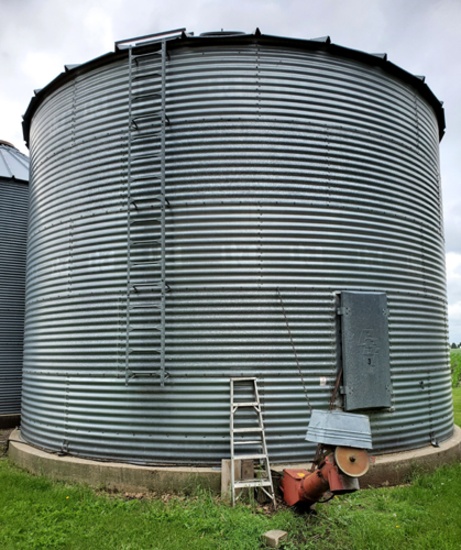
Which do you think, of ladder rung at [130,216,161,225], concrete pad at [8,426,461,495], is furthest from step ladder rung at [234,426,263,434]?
ladder rung at [130,216,161,225]

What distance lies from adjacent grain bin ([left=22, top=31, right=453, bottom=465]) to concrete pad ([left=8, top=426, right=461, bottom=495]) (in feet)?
0.69

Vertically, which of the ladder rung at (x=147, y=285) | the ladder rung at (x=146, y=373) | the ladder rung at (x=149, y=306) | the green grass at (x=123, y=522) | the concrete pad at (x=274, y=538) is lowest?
the green grass at (x=123, y=522)

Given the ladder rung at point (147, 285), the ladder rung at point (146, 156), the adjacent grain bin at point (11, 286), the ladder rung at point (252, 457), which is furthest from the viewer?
the adjacent grain bin at point (11, 286)

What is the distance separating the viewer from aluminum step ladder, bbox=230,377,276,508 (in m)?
6.16

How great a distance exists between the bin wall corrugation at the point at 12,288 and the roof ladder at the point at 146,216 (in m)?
7.26

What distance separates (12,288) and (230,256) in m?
8.54

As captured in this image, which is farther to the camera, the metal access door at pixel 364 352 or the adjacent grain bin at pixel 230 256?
the metal access door at pixel 364 352

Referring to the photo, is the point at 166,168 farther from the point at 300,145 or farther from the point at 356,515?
the point at 356,515

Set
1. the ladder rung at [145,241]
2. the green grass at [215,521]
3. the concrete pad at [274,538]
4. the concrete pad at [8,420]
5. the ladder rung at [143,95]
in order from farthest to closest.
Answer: the concrete pad at [8,420], the ladder rung at [143,95], the ladder rung at [145,241], the green grass at [215,521], the concrete pad at [274,538]

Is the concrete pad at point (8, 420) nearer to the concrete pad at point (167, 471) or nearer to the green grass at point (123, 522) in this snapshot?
the concrete pad at point (167, 471)

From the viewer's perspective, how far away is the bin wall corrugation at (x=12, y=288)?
12.7 meters

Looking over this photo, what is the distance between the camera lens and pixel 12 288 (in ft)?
42.8

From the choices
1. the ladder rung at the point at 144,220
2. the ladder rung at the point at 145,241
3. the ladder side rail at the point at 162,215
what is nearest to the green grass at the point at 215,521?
the ladder side rail at the point at 162,215

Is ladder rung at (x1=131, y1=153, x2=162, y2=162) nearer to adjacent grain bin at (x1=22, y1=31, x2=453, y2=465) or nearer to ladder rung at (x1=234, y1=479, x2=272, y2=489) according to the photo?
adjacent grain bin at (x1=22, y1=31, x2=453, y2=465)
